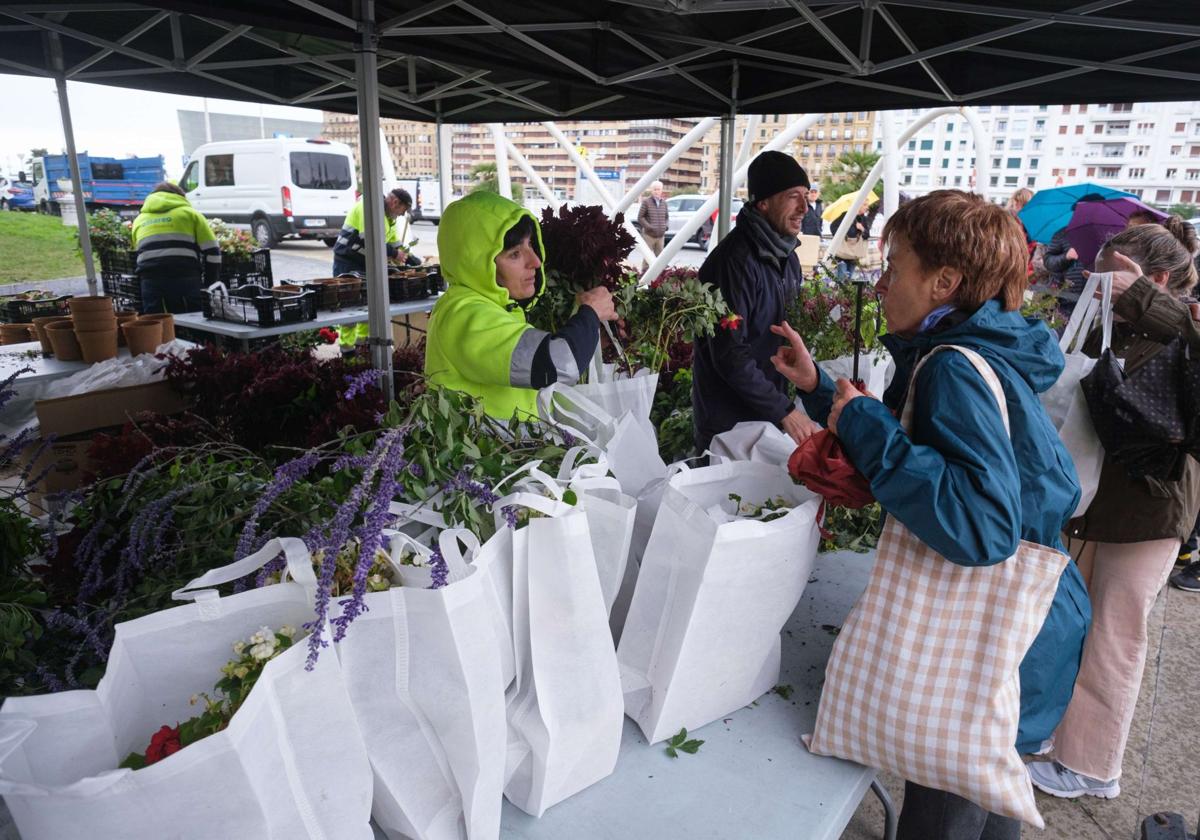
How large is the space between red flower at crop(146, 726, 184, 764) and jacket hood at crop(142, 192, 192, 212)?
5745 mm

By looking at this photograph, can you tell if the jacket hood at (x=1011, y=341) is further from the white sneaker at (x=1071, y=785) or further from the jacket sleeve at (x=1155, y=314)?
the white sneaker at (x=1071, y=785)

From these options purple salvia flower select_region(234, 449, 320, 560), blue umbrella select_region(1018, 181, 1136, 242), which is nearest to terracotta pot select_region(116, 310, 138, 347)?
purple salvia flower select_region(234, 449, 320, 560)

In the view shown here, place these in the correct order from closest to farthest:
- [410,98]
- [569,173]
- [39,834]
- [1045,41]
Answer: [39,834], [1045,41], [410,98], [569,173]

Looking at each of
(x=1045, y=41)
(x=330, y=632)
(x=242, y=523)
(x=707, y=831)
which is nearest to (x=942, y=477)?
(x=707, y=831)

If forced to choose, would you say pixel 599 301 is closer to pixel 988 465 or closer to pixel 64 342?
pixel 988 465

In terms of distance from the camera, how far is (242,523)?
3.95ft

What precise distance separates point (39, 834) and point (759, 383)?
1.93 m

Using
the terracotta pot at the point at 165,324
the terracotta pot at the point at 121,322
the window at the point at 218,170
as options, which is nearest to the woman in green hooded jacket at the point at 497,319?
the terracotta pot at the point at 165,324

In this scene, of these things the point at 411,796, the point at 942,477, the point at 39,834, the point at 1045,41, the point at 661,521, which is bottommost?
the point at 411,796

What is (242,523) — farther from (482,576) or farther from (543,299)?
(543,299)

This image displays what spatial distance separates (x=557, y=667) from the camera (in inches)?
44.7

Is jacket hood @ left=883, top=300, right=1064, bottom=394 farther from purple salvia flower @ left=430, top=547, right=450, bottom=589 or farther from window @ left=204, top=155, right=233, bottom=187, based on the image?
window @ left=204, top=155, right=233, bottom=187

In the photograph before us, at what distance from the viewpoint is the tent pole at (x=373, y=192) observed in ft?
8.48

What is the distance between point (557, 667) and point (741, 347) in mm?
1405
